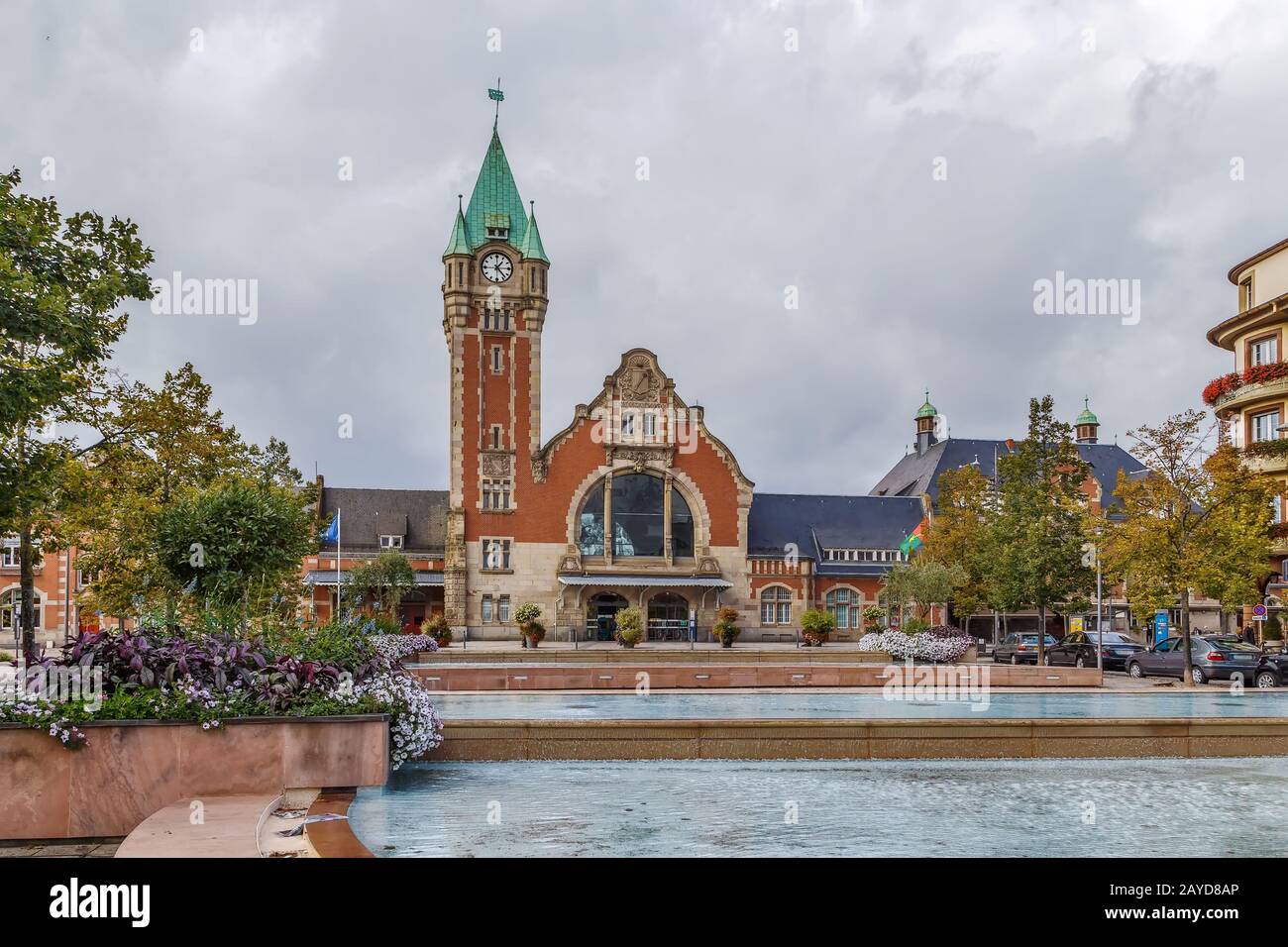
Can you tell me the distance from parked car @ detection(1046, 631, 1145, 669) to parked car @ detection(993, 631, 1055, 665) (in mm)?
648

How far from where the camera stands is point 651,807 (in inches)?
458

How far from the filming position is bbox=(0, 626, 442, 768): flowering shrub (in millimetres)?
10125

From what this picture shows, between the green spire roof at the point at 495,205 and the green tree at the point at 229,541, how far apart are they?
4297 centimetres

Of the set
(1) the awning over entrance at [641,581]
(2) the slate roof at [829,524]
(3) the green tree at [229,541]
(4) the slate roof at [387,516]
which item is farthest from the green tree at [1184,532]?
(4) the slate roof at [387,516]

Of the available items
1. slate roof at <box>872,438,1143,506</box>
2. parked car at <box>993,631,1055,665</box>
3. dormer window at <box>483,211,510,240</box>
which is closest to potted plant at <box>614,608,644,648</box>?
parked car at <box>993,631,1055,665</box>

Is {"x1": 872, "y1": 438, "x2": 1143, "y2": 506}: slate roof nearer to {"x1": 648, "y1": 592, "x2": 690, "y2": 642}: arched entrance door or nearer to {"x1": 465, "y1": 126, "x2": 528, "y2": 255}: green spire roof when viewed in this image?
{"x1": 648, "y1": 592, "x2": 690, "y2": 642}: arched entrance door

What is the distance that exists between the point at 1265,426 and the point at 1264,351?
146 inches

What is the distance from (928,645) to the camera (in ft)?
130

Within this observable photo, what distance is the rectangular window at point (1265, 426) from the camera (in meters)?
49.1

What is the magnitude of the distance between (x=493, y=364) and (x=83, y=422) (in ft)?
131

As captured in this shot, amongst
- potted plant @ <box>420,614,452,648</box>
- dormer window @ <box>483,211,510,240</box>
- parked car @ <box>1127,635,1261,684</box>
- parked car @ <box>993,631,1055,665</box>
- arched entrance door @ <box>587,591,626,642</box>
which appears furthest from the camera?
dormer window @ <box>483,211,510,240</box>

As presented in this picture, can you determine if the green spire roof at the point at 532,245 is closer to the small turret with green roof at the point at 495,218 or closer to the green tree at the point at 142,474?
the small turret with green roof at the point at 495,218

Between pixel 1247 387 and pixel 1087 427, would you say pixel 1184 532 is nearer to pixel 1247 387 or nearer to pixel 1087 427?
pixel 1247 387
